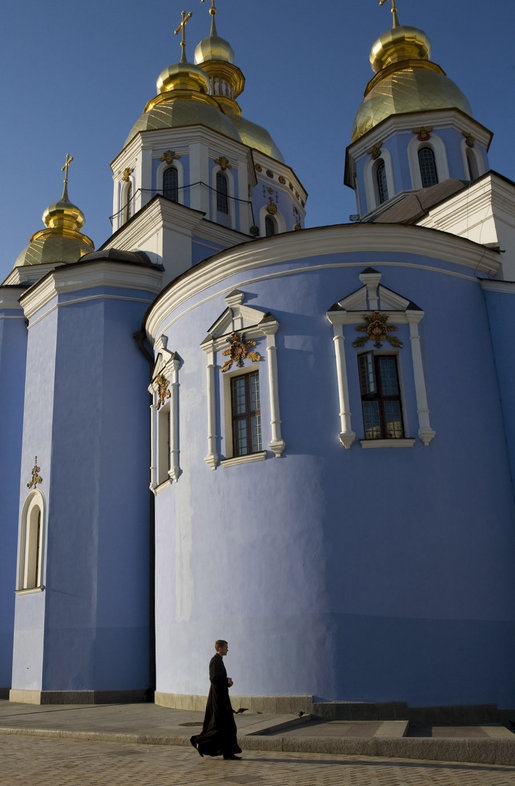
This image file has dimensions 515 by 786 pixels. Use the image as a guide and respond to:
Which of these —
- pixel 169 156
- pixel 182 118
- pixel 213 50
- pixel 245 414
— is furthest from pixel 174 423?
pixel 213 50

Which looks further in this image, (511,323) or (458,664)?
(511,323)

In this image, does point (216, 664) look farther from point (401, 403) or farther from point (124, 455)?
point (124, 455)

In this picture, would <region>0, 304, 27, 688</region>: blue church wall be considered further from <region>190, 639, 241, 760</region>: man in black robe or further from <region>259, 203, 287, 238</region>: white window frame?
<region>190, 639, 241, 760</region>: man in black robe

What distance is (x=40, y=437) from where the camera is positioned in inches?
558

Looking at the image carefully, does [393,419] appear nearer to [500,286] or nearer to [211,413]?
[211,413]

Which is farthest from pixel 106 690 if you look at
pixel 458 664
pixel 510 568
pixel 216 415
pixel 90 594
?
pixel 510 568

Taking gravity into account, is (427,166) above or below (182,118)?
below

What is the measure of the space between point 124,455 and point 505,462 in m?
6.67

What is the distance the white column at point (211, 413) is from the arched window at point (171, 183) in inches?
328

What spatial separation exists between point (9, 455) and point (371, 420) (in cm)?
929

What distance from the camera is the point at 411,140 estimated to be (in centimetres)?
2014

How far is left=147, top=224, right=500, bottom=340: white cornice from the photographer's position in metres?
10.8

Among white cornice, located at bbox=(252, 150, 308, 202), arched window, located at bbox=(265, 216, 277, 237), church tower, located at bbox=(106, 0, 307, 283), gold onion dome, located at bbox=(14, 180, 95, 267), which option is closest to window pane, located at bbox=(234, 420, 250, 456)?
church tower, located at bbox=(106, 0, 307, 283)

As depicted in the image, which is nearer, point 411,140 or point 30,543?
point 30,543
